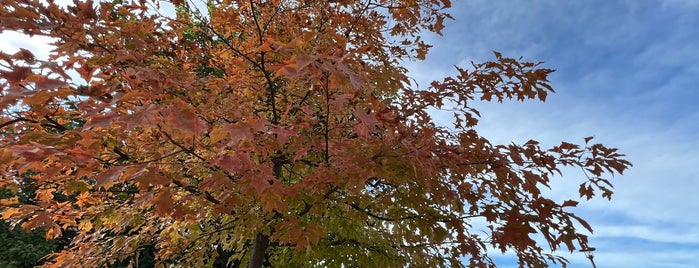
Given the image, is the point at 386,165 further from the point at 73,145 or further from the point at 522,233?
the point at 73,145

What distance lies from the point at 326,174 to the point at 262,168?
78cm

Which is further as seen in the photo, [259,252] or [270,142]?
[259,252]

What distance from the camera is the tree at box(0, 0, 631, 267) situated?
89.5 inches

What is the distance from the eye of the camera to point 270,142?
3.68 metres

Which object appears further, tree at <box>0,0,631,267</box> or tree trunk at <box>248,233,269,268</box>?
tree trunk at <box>248,233,269,268</box>

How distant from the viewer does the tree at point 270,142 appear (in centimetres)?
227

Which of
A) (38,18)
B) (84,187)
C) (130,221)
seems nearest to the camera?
(38,18)

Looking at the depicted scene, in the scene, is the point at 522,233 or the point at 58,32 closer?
the point at 58,32

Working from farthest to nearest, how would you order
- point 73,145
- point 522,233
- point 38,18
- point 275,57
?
point 275,57, point 522,233, point 73,145, point 38,18

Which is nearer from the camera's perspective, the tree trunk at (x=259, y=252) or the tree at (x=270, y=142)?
the tree at (x=270, y=142)

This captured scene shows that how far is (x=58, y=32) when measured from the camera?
94.9 inches

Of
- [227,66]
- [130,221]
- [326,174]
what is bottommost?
[130,221]

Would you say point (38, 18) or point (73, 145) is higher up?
point (38, 18)

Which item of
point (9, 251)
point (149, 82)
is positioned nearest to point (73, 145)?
point (149, 82)
